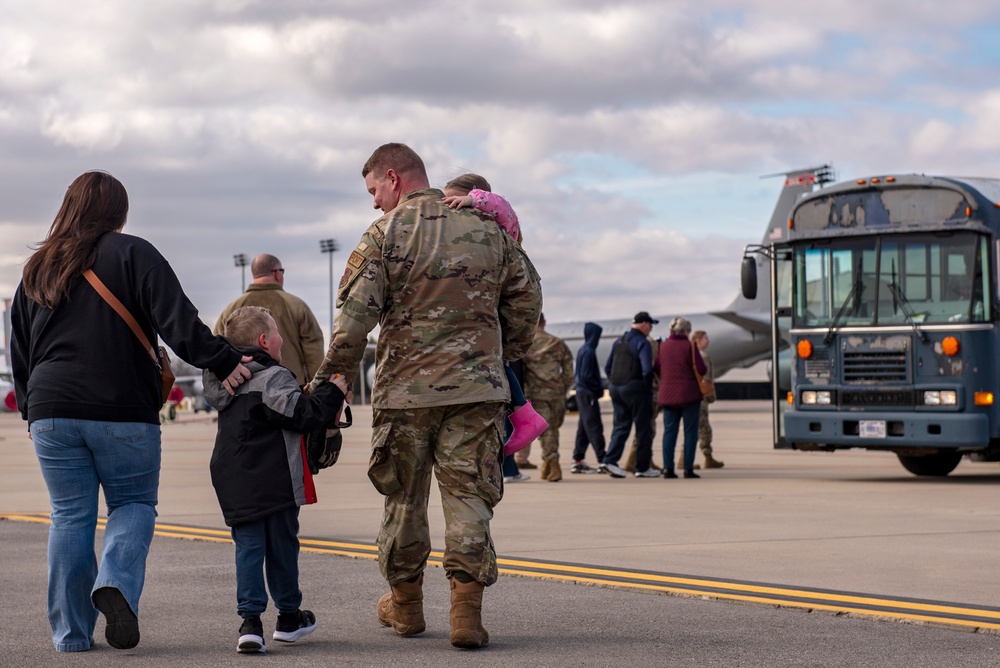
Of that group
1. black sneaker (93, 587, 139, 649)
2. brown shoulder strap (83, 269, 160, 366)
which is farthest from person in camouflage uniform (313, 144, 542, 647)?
black sneaker (93, 587, 139, 649)

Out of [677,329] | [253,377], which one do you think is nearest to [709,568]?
[253,377]

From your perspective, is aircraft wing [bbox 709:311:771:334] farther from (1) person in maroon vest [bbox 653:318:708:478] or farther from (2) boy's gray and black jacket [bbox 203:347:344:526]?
(2) boy's gray and black jacket [bbox 203:347:344:526]

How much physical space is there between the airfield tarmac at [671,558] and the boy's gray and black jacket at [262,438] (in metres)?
0.66

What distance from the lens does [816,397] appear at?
601 inches

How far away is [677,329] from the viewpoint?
16.5 meters

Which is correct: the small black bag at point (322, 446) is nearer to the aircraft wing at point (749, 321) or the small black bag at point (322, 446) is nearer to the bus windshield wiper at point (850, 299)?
the bus windshield wiper at point (850, 299)

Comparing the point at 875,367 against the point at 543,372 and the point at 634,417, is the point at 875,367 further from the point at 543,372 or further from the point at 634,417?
the point at 543,372

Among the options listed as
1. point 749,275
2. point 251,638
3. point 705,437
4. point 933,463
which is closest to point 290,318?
point 251,638

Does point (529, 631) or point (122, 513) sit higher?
point (122, 513)

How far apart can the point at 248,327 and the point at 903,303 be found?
10204 millimetres

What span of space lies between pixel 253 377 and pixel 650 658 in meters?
1.89

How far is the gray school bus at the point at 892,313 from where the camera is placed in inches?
563

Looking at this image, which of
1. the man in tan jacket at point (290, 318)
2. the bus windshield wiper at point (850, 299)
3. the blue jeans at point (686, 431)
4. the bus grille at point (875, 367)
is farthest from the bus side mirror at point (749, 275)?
the man in tan jacket at point (290, 318)

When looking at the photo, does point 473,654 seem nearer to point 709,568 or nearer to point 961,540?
point 709,568
